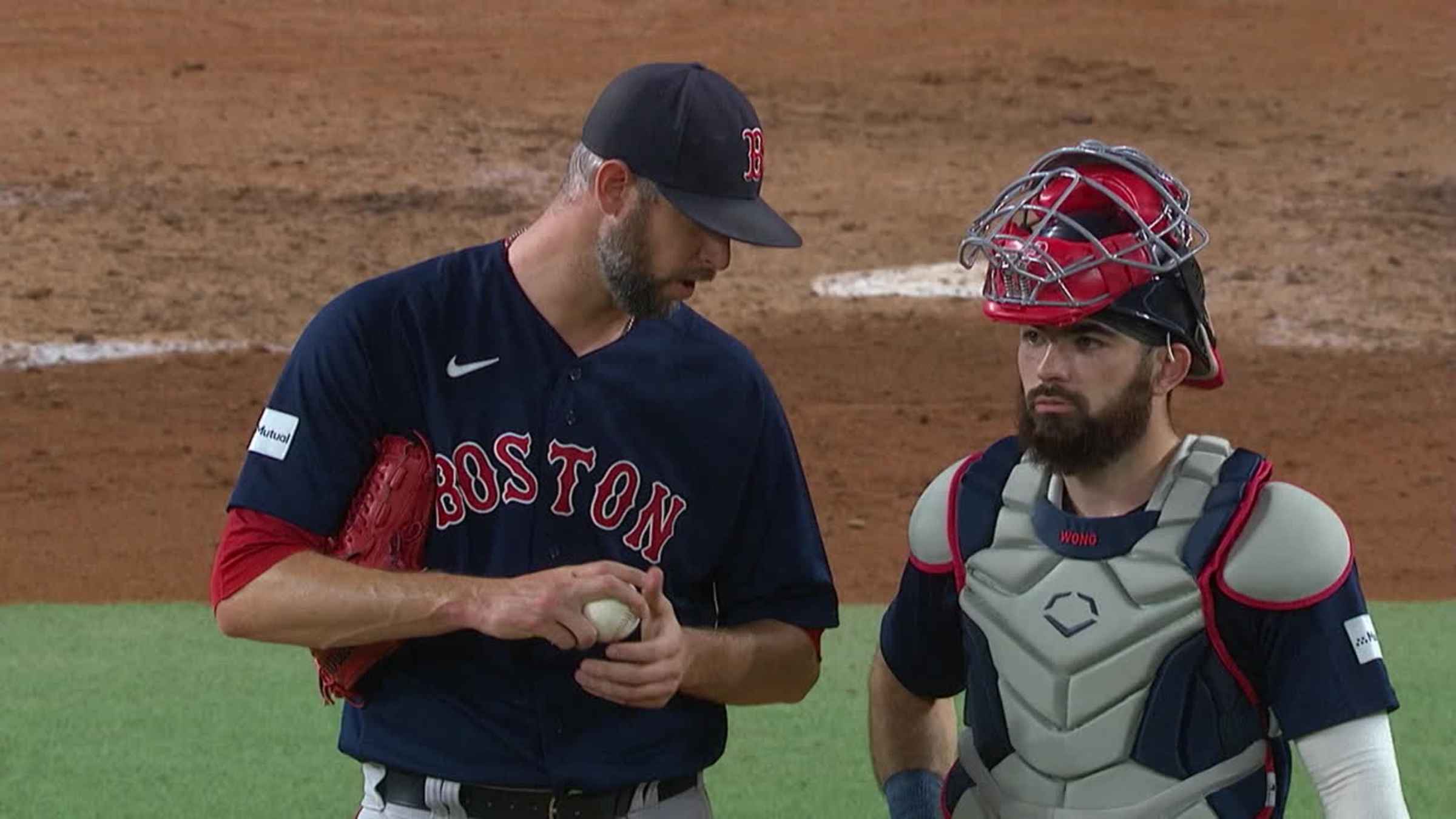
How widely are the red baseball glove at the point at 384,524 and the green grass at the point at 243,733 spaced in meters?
2.42

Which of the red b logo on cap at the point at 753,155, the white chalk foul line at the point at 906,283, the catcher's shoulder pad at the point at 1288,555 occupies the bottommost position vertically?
the white chalk foul line at the point at 906,283

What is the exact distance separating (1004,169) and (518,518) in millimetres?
10715

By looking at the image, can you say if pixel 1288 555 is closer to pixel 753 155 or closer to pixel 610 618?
pixel 610 618

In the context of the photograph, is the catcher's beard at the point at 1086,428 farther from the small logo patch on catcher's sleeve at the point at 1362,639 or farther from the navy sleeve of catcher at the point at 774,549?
the navy sleeve of catcher at the point at 774,549

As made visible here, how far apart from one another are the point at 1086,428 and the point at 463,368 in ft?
3.17

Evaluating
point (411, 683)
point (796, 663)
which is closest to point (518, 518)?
point (411, 683)

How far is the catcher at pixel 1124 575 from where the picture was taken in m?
2.79

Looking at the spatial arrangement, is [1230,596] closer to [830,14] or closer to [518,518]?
[518,518]

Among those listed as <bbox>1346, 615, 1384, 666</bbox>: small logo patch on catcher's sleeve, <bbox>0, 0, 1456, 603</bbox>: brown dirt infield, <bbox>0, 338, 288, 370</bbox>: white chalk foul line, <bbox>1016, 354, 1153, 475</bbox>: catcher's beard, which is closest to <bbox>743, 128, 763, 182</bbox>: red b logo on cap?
<bbox>1016, 354, 1153, 475</bbox>: catcher's beard

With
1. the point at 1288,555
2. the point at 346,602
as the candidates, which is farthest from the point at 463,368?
the point at 1288,555

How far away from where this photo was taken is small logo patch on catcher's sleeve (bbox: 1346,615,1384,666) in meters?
2.78

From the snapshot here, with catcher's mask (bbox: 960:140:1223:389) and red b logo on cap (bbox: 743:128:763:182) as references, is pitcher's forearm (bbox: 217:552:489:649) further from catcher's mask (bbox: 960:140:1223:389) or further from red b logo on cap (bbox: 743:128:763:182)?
catcher's mask (bbox: 960:140:1223:389)

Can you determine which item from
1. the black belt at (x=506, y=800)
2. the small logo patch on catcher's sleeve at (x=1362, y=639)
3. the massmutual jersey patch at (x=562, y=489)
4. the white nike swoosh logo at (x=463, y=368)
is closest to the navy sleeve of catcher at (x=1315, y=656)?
the small logo patch on catcher's sleeve at (x=1362, y=639)

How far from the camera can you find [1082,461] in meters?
2.96
